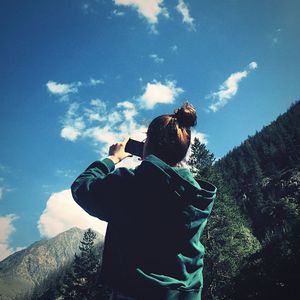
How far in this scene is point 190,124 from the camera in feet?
7.84

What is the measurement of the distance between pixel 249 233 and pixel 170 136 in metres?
43.9

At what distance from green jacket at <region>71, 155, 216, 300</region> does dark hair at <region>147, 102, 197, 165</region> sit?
0.21m

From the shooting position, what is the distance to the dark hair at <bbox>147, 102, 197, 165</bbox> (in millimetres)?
2221

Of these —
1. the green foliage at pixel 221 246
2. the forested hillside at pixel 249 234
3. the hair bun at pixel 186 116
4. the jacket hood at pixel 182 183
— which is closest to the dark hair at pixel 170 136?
the hair bun at pixel 186 116

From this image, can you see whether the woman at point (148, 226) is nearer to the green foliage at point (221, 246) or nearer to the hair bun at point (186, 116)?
the hair bun at point (186, 116)

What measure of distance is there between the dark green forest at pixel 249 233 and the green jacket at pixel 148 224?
149 centimetres

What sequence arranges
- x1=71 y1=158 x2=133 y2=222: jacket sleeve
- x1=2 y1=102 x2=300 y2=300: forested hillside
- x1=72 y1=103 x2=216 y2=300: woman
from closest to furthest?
1. x1=72 y1=103 x2=216 y2=300: woman
2. x1=71 y1=158 x2=133 y2=222: jacket sleeve
3. x1=2 y1=102 x2=300 y2=300: forested hillside

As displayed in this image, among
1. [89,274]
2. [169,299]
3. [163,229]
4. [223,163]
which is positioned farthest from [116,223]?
[223,163]

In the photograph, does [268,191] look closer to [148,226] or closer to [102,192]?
[148,226]

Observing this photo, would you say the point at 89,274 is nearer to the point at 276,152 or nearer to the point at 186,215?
the point at 186,215

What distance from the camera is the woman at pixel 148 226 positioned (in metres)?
1.84

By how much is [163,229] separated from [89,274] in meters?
53.5

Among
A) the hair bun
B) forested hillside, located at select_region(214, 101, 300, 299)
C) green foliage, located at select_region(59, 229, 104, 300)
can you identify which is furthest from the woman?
green foliage, located at select_region(59, 229, 104, 300)

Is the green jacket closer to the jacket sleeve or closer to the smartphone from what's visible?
the jacket sleeve
